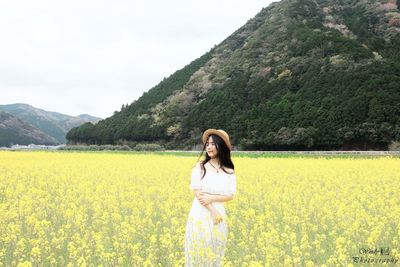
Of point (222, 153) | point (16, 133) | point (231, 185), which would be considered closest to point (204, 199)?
point (231, 185)

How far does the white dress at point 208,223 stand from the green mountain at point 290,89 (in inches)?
1541

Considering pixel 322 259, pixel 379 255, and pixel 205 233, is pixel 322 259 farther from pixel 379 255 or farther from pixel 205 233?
pixel 205 233

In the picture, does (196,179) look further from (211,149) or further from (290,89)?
(290,89)

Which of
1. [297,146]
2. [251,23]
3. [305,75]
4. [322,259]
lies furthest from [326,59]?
[322,259]

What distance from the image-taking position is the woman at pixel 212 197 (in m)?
5.52

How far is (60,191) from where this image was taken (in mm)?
11977

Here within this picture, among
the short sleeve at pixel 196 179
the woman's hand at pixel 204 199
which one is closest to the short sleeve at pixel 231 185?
the woman's hand at pixel 204 199

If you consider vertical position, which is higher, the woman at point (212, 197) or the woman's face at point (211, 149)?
the woman's face at point (211, 149)

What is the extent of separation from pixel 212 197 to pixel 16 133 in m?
158

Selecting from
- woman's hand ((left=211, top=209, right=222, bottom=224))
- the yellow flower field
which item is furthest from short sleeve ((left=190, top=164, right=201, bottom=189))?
the yellow flower field

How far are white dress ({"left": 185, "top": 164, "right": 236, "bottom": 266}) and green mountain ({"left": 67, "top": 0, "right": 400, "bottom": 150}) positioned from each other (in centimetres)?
3914

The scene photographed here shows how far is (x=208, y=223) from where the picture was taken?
18.4ft

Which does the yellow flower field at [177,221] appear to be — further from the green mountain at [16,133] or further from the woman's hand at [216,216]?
the green mountain at [16,133]

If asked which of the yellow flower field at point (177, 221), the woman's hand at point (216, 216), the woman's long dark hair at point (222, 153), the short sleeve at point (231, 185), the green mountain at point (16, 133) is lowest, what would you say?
the yellow flower field at point (177, 221)
